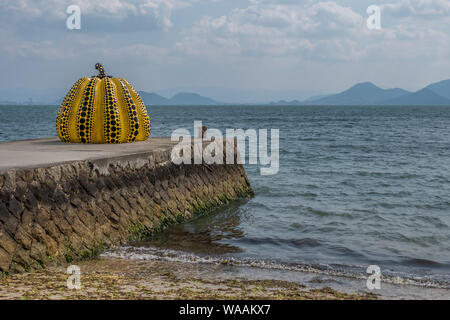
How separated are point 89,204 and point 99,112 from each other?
4454mm

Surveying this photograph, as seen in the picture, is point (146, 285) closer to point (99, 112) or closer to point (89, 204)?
point (89, 204)

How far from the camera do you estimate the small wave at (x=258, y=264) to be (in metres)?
8.90

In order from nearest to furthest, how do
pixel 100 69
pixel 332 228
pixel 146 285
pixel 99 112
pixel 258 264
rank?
pixel 146 285 < pixel 258 264 < pixel 332 228 < pixel 99 112 < pixel 100 69

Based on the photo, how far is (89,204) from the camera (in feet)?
31.4

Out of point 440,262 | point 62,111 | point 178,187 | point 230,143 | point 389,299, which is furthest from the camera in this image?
point 230,143

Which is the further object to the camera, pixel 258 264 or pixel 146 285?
pixel 258 264

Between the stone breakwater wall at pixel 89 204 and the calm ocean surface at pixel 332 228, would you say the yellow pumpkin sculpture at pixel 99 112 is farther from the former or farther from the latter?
the calm ocean surface at pixel 332 228

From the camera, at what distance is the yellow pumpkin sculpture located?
13352 mm

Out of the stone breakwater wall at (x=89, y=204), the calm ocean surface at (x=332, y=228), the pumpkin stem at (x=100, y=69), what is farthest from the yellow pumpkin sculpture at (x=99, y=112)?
the calm ocean surface at (x=332, y=228)

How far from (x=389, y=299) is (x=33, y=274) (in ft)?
18.4

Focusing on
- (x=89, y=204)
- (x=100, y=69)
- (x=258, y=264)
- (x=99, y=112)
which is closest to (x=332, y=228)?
(x=258, y=264)

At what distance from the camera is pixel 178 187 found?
503 inches
